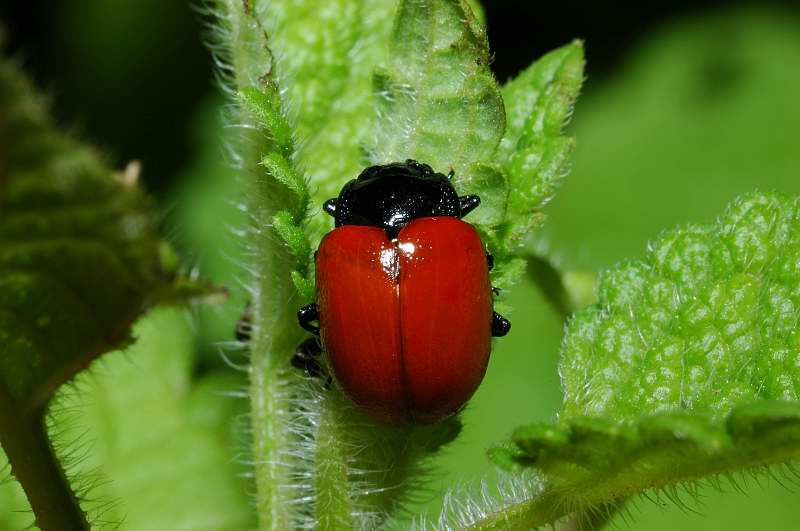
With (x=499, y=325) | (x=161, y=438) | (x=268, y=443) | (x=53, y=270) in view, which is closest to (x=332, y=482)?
(x=268, y=443)

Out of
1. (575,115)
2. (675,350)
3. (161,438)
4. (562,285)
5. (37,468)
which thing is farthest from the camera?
(575,115)

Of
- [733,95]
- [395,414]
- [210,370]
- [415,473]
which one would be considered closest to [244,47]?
[395,414]

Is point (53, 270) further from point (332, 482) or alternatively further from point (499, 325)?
point (499, 325)

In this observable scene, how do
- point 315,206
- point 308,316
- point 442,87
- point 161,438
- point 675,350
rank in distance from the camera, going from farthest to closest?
point 161,438, point 315,206, point 308,316, point 442,87, point 675,350

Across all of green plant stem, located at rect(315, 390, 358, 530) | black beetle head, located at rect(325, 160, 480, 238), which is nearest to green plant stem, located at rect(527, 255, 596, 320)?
black beetle head, located at rect(325, 160, 480, 238)

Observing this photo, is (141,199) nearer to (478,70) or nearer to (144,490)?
(478,70)

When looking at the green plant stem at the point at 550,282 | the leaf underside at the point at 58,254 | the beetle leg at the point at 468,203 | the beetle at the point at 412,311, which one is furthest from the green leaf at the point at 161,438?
the leaf underside at the point at 58,254
